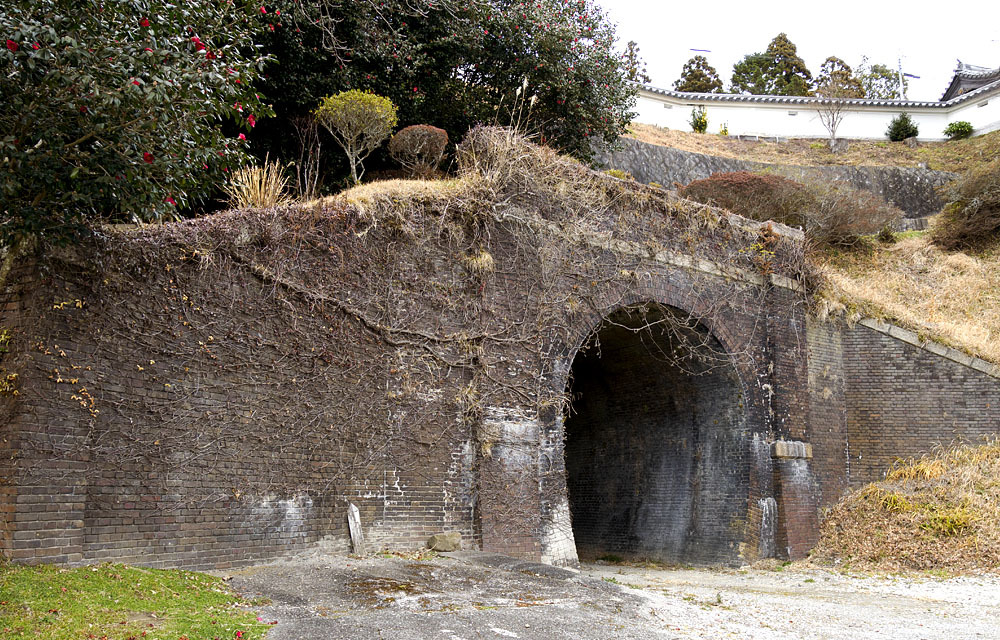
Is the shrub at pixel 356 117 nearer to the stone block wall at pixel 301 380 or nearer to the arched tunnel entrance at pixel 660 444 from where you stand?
the stone block wall at pixel 301 380

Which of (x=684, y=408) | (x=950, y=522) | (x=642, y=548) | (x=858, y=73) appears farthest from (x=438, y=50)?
(x=858, y=73)

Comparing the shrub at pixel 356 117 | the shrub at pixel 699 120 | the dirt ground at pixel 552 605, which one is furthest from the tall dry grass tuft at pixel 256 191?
the shrub at pixel 699 120

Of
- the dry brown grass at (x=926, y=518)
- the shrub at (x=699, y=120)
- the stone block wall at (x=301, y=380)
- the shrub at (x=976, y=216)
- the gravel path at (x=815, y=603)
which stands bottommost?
the gravel path at (x=815, y=603)

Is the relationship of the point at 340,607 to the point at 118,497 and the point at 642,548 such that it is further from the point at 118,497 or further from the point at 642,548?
the point at 642,548

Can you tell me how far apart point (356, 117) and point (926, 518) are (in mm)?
11630

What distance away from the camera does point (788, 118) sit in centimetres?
3872

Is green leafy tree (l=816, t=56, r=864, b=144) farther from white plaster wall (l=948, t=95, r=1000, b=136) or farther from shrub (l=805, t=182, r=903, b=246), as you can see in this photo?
shrub (l=805, t=182, r=903, b=246)

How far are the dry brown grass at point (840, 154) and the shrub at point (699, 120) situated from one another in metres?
1.09

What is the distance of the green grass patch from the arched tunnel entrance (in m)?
7.36

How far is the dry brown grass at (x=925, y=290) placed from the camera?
15953 millimetres

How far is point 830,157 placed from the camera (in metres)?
34.4

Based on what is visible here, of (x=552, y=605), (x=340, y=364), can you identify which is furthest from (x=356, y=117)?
(x=552, y=605)

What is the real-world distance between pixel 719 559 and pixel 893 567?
8.72ft

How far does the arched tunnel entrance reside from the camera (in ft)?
44.7
